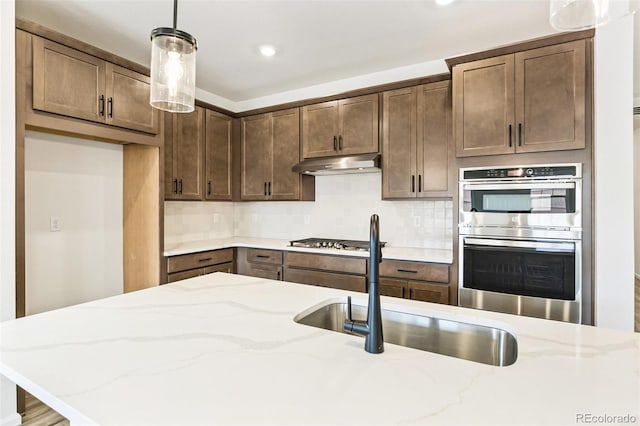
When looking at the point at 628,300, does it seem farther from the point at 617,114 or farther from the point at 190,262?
the point at 190,262

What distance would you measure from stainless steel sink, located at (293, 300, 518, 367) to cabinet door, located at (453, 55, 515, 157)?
1707 millimetres

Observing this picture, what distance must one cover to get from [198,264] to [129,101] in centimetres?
156

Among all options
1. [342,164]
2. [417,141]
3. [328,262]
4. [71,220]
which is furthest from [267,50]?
[71,220]

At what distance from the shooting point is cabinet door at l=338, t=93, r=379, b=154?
3.27 metres

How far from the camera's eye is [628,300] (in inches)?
85.9

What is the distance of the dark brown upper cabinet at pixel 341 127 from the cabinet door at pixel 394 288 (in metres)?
1.23

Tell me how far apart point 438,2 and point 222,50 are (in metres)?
1.74

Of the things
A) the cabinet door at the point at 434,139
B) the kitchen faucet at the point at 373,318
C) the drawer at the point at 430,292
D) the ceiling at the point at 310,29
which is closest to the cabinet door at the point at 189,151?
the ceiling at the point at 310,29

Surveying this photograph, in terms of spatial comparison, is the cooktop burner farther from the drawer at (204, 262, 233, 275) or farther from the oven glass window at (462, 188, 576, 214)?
the oven glass window at (462, 188, 576, 214)

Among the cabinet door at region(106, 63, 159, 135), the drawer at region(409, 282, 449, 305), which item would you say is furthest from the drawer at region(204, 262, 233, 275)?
the drawer at region(409, 282, 449, 305)

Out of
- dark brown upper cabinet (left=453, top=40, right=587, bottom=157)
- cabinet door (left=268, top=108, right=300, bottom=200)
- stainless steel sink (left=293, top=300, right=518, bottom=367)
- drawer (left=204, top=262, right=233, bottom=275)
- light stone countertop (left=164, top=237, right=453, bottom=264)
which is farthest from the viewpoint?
cabinet door (left=268, top=108, right=300, bottom=200)

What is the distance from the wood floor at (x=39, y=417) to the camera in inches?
81.0

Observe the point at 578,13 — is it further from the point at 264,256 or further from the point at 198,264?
the point at 198,264

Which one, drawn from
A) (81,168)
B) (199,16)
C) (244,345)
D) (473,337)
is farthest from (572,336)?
(81,168)
